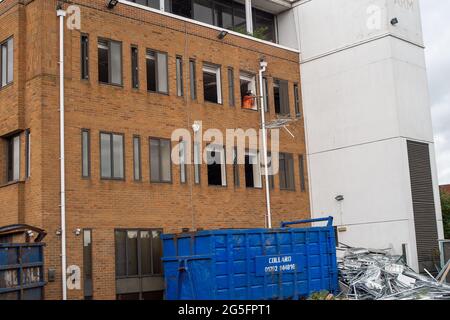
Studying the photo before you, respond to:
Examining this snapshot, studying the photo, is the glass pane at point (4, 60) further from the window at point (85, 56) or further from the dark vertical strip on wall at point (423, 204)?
the dark vertical strip on wall at point (423, 204)

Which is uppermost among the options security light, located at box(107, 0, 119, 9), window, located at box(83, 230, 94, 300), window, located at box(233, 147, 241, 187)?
security light, located at box(107, 0, 119, 9)

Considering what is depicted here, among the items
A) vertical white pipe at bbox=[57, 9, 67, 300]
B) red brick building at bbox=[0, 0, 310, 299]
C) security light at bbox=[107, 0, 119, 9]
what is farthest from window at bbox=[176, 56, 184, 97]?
vertical white pipe at bbox=[57, 9, 67, 300]

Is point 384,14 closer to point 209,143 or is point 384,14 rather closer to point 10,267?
point 209,143

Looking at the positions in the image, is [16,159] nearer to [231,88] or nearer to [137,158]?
[137,158]

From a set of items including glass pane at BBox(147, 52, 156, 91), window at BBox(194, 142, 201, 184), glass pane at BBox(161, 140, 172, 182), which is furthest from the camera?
window at BBox(194, 142, 201, 184)

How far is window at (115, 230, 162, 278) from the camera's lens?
801 inches

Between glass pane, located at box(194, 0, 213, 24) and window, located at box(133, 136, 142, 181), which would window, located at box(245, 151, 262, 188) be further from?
glass pane, located at box(194, 0, 213, 24)

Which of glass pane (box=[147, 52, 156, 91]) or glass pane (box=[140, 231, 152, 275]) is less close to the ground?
glass pane (box=[147, 52, 156, 91])

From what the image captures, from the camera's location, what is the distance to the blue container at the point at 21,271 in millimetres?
13031

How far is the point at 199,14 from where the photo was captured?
2642 cm

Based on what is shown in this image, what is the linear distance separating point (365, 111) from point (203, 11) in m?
7.95

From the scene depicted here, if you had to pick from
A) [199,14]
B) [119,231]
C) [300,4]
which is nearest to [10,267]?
[119,231]

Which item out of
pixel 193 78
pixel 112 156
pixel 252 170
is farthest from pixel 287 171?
pixel 112 156

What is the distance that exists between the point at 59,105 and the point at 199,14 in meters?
8.99
